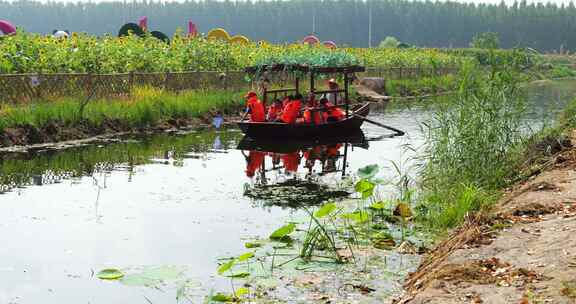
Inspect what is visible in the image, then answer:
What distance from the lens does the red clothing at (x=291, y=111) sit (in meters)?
23.2

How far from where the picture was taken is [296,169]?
18438mm

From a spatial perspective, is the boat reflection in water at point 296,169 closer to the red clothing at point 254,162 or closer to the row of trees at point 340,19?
the red clothing at point 254,162

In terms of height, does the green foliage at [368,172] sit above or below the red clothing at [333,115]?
above

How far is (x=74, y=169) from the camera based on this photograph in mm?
17812

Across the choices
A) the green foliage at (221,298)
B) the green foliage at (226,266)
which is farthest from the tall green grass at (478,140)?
the green foliage at (221,298)

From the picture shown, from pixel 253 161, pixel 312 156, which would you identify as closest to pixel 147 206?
pixel 253 161

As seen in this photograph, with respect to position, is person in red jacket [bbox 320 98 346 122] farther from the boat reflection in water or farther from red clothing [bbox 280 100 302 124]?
red clothing [bbox 280 100 302 124]

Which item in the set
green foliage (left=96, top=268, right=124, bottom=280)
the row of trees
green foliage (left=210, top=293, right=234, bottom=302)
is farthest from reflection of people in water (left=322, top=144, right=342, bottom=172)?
the row of trees

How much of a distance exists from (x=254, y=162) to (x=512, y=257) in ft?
37.5

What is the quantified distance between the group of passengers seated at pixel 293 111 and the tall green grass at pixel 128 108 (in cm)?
387

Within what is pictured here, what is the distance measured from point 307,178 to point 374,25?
498 feet

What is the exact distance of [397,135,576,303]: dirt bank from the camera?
7496 mm

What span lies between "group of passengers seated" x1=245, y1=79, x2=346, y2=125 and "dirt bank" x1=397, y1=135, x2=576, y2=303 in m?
11.9

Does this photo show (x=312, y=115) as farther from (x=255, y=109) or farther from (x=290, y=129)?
(x=255, y=109)
